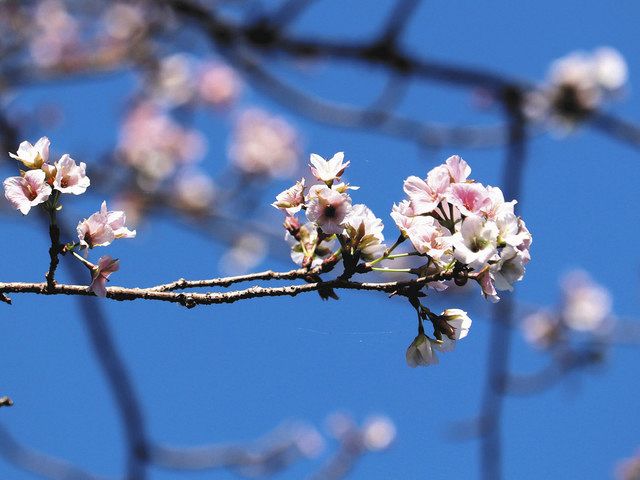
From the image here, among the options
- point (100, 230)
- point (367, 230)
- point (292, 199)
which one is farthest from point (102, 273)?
point (367, 230)

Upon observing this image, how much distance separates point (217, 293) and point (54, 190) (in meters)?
0.40

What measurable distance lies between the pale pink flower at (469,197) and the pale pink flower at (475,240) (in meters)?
0.05

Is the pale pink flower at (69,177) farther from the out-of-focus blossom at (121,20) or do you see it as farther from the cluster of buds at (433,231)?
the out-of-focus blossom at (121,20)

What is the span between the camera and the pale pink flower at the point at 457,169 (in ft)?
5.17

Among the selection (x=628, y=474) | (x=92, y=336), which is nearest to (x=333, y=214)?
(x=92, y=336)

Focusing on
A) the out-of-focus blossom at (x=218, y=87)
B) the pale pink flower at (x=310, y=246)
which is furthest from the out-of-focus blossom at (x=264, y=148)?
the pale pink flower at (x=310, y=246)

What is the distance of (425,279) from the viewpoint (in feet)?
5.04

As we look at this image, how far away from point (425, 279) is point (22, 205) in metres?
0.81

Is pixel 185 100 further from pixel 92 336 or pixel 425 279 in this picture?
pixel 425 279

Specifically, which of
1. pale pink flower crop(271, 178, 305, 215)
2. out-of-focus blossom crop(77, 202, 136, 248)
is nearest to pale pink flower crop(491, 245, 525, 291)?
pale pink flower crop(271, 178, 305, 215)

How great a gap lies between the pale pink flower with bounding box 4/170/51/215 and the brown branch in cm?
19

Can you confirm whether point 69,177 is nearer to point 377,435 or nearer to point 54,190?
point 54,190

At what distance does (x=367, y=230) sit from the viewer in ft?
5.17

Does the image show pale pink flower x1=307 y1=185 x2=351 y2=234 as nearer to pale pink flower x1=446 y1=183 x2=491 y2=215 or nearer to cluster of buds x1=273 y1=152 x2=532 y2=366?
cluster of buds x1=273 y1=152 x2=532 y2=366
